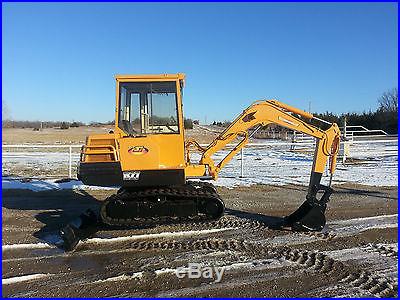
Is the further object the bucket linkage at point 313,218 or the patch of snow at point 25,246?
Answer: the bucket linkage at point 313,218

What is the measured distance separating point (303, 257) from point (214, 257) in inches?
54.5

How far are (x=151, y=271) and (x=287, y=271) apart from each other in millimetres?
1917

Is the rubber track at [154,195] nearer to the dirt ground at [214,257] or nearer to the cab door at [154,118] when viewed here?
the dirt ground at [214,257]

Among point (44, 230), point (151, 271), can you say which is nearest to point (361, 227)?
point (151, 271)

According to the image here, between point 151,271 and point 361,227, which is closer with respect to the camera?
point 151,271

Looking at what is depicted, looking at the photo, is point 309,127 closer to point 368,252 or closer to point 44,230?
point 368,252

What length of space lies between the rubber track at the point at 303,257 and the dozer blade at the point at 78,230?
890 mm

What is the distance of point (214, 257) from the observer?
5.81m

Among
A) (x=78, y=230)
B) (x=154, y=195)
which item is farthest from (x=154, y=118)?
(x=78, y=230)

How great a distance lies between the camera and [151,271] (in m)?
5.25

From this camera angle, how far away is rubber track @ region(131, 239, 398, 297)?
4.88 m

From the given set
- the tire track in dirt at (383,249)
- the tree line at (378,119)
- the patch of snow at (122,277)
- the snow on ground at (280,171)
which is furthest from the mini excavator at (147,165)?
the tree line at (378,119)

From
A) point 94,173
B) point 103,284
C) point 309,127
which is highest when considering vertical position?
point 309,127

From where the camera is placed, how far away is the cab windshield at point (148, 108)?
6.83 metres
